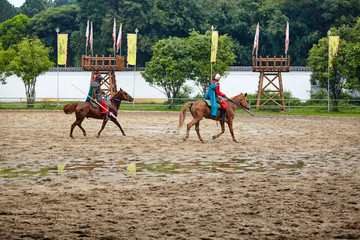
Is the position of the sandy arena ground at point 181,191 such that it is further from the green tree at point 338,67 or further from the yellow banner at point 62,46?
the yellow banner at point 62,46

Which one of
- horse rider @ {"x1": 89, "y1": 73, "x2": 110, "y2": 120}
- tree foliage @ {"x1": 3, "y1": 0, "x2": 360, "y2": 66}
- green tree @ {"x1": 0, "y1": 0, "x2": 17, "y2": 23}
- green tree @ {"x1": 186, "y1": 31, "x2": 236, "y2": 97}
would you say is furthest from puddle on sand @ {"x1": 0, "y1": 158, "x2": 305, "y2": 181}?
green tree @ {"x1": 0, "y1": 0, "x2": 17, "y2": 23}

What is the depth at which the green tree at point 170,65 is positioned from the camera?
132 ft

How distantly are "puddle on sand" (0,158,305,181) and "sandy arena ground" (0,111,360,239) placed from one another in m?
0.02

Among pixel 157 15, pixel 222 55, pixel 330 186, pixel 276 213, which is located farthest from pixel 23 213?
pixel 157 15

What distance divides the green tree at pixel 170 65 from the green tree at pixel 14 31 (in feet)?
82.6

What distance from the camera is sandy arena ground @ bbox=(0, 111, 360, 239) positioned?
6.39 metres

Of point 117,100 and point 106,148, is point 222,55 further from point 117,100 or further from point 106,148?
point 106,148

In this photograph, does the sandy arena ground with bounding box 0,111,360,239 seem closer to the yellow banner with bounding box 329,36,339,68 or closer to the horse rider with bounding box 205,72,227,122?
the horse rider with bounding box 205,72,227,122

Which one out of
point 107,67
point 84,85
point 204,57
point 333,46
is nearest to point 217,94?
point 333,46

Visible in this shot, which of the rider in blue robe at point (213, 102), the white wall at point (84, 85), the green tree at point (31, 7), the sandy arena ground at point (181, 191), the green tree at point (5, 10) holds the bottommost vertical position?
the sandy arena ground at point (181, 191)

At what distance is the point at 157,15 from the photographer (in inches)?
2029

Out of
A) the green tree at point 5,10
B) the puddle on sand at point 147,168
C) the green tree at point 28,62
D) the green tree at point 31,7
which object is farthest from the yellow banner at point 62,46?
the green tree at point 31,7

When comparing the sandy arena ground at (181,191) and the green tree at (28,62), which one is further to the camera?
the green tree at (28,62)

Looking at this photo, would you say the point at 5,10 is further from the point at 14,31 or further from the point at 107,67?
the point at 107,67
